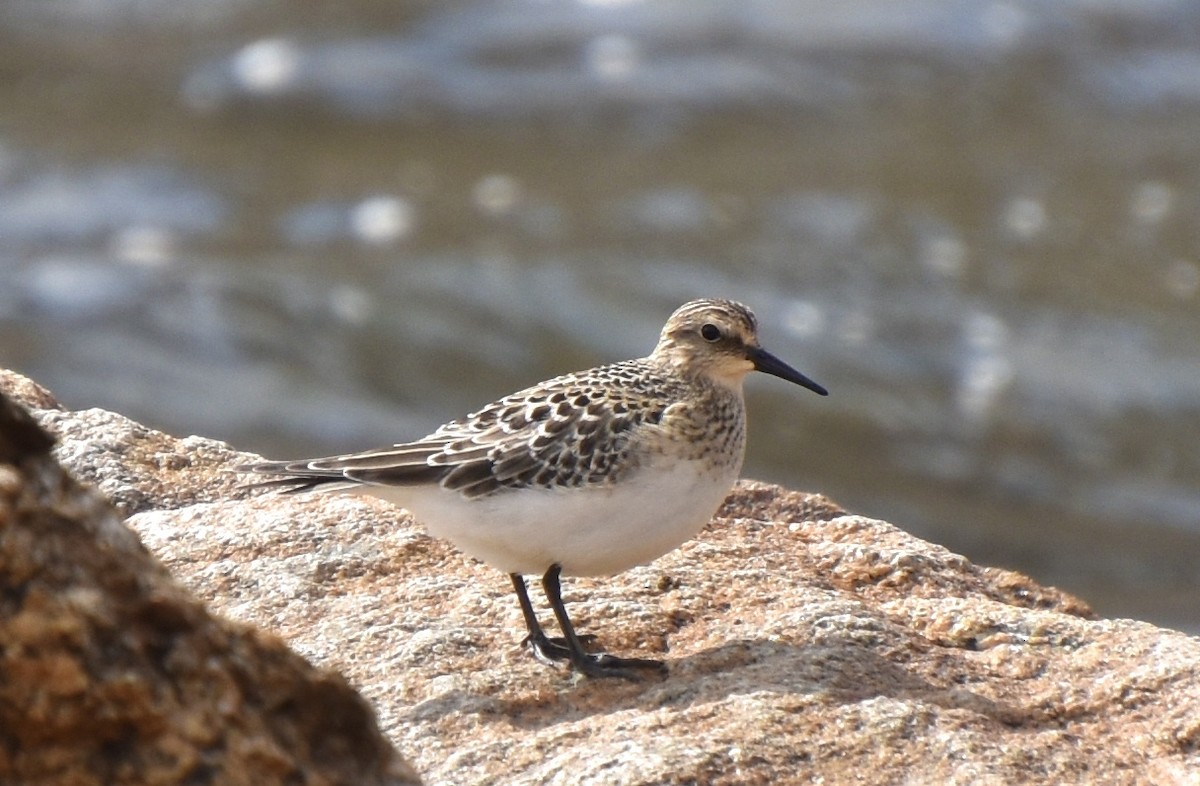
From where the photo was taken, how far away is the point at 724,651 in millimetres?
7613

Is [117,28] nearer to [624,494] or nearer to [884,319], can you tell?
[884,319]

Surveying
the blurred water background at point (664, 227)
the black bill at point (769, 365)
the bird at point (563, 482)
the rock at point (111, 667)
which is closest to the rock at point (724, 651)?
the bird at point (563, 482)

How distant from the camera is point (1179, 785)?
267 inches

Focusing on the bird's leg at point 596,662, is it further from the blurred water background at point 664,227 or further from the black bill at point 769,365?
the blurred water background at point 664,227

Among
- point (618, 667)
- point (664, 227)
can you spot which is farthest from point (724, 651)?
point (664, 227)

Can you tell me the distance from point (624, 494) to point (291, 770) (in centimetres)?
288

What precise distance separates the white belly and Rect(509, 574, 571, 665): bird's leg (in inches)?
3.3

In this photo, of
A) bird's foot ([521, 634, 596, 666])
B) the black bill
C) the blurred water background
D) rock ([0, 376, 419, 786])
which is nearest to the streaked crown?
the black bill

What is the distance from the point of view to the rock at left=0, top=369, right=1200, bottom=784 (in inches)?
269

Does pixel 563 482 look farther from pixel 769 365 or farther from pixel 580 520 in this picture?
pixel 769 365

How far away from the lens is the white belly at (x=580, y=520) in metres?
7.77

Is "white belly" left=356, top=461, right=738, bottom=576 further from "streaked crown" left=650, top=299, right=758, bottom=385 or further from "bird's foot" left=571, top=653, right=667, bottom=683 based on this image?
"streaked crown" left=650, top=299, right=758, bottom=385

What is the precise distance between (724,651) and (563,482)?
1009 millimetres

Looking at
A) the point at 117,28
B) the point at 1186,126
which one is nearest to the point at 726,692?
the point at 1186,126
